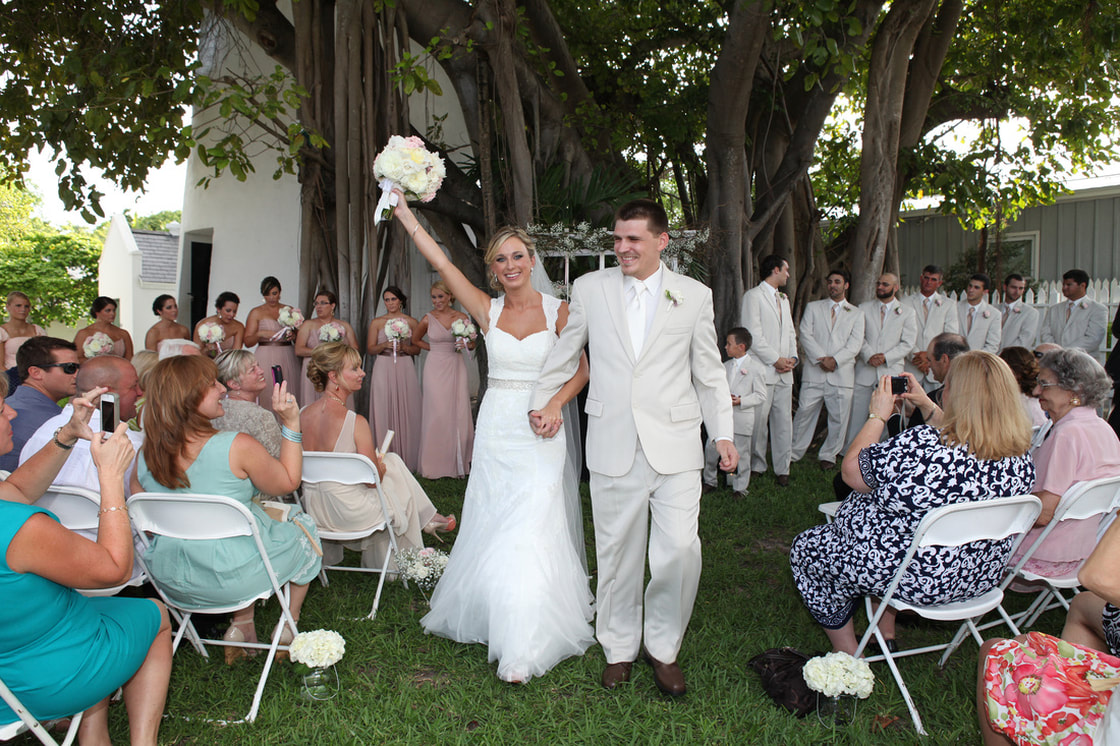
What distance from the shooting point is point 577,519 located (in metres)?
3.99

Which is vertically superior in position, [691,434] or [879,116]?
[879,116]

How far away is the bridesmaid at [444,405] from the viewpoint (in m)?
7.60

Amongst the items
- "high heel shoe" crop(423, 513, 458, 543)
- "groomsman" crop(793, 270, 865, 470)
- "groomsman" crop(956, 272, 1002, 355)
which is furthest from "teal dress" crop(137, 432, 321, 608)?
"groomsman" crop(956, 272, 1002, 355)

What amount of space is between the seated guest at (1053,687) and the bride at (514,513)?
180 cm

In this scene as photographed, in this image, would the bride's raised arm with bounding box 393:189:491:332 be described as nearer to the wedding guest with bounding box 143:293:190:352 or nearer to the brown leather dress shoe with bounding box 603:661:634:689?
the brown leather dress shoe with bounding box 603:661:634:689

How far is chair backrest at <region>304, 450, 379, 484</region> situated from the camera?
12.9 feet

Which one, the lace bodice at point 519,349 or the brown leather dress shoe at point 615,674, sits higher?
the lace bodice at point 519,349

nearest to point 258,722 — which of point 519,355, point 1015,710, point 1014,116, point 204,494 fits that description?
point 204,494

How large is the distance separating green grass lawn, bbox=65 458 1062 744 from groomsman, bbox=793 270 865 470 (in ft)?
12.3

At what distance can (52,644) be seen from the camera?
7.45 feet

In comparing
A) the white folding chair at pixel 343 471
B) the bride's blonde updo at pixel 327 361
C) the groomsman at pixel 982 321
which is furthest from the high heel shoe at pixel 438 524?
the groomsman at pixel 982 321

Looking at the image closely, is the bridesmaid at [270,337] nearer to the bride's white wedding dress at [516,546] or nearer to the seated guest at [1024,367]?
the bride's white wedding dress at [516,546]

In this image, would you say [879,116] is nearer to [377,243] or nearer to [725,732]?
[377,243]

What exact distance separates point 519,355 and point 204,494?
1.58 meters
